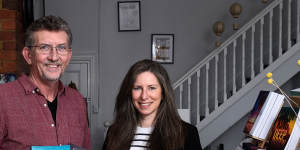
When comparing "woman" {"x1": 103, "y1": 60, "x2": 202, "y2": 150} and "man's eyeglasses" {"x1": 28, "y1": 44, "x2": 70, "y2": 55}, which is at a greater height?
"man's eyeglasses" {"x1": 28, "y1": 44, "x2": 70, "y2": 55}

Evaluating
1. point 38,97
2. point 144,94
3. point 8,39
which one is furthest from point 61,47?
point 8,39

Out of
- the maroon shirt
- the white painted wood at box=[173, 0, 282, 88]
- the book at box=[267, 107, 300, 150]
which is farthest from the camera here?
the white painted wood at box=[173, 0, 282, 88]

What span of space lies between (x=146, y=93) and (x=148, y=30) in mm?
3383

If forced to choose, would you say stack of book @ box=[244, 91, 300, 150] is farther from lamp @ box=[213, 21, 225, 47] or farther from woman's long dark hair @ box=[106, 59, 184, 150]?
lamp @ box=[213, 21, 225, 47]

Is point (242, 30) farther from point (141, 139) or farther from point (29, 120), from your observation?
point (29, 120)

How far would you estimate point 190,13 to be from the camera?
5.14 meters

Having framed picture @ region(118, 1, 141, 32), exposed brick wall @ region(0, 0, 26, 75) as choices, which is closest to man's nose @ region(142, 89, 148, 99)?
exposed brick wall @ region(0, 0, 26, 75)

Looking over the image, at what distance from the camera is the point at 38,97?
163cm

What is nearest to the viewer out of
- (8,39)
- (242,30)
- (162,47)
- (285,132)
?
(285,132)

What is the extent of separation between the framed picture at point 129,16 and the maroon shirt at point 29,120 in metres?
3.52

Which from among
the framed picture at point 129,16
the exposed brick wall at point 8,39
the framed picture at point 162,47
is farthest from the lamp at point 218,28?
the exposed brick wall at point 8,39

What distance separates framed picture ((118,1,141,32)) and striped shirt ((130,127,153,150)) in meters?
3.34

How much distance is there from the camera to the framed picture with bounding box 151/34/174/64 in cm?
511

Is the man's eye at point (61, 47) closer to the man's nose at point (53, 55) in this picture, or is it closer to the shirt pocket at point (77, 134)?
the man's nose at point (53, 55)
